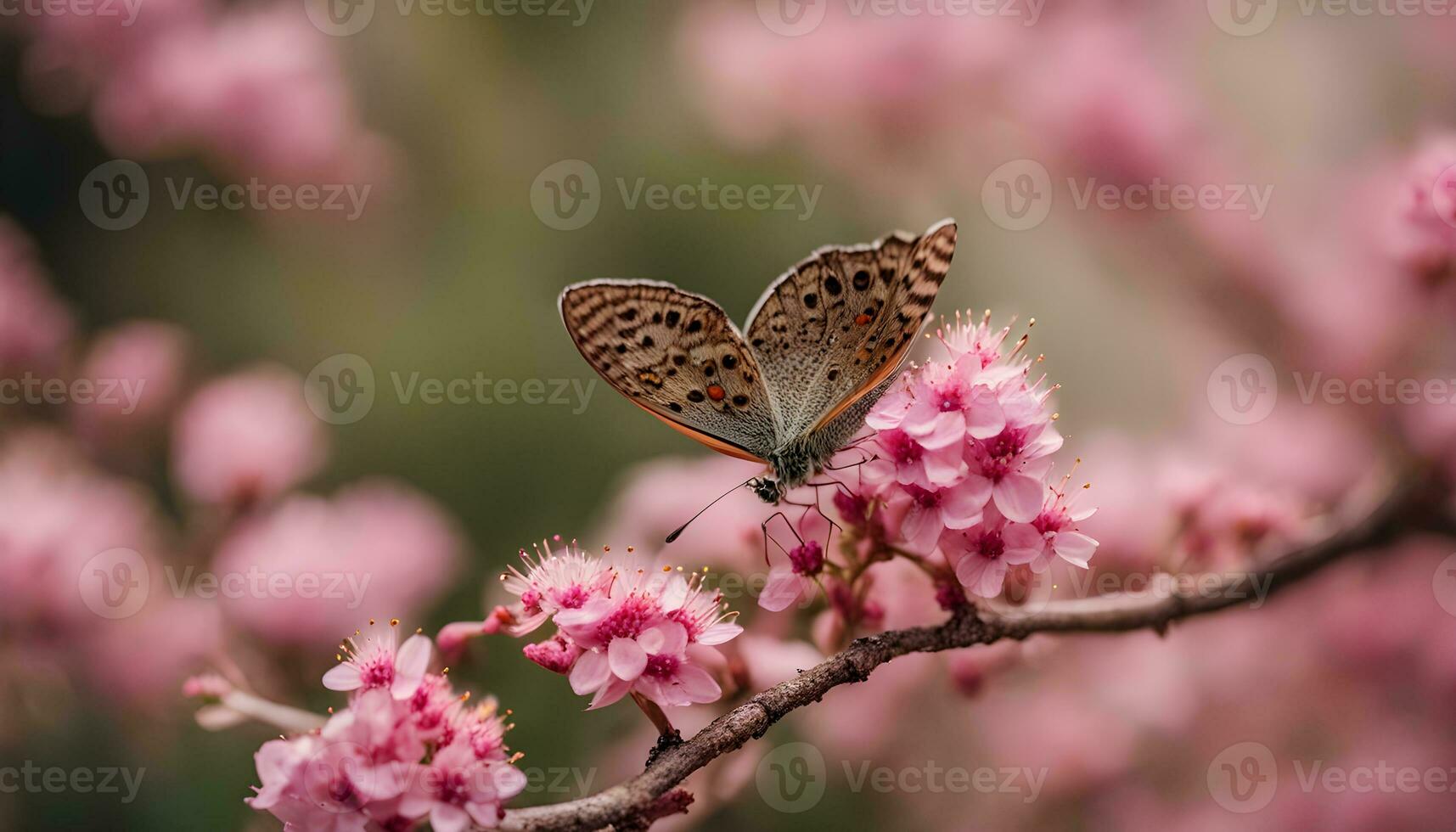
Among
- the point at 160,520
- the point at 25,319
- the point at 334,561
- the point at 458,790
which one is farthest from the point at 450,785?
the point at 25,319

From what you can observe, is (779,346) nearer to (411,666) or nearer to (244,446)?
(411,666)

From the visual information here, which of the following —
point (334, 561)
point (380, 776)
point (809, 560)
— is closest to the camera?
point (380, 776)

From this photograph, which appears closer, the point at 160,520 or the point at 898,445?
the point at 898,445

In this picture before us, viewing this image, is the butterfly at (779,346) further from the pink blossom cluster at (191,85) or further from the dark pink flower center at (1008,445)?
the pink blossom cluster at (191,85)

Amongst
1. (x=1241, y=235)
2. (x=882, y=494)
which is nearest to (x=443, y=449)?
(x=882, y=494)

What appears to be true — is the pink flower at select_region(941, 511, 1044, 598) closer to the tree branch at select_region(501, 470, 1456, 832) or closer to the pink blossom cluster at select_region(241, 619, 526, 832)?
the tree branch at select_region(501, 470, 1456, 832)

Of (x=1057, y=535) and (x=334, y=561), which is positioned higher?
(x=334, y=561)

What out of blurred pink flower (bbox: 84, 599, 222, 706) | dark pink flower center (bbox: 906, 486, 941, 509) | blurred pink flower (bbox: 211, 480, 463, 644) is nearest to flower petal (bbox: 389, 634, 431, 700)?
dark pink flower center (bbox: 906, 486, 941, 509)
